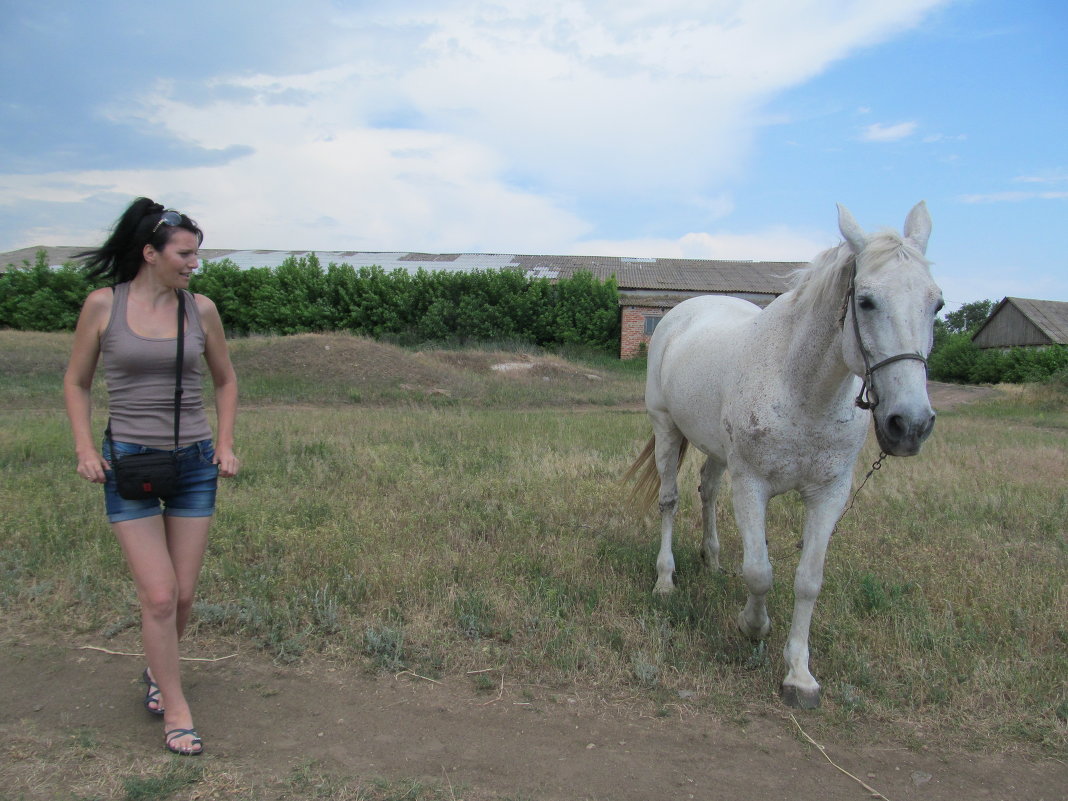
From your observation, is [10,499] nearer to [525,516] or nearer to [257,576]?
[257,576]

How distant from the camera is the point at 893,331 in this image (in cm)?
257

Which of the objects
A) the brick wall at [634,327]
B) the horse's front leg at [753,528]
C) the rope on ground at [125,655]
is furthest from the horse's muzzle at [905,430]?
the brick wall at [634,327]

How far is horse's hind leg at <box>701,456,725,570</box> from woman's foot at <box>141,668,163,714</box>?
346cm

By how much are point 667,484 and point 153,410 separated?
134 inches

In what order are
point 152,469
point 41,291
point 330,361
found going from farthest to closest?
point 41,291 → point 330,361 → point 152,469

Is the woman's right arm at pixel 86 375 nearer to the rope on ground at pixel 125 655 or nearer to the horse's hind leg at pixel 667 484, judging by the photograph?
the rope on ground at pixel 125 655

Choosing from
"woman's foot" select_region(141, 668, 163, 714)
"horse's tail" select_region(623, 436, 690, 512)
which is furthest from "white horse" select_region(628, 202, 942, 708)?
"woman's foot" select_region(141, 668, 163, 714)

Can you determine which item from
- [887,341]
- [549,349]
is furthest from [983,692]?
[549,349]

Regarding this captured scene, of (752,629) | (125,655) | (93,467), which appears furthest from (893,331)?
(125,655)

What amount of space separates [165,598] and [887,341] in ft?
9.30

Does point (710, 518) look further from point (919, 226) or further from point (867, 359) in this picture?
point (919, 226)

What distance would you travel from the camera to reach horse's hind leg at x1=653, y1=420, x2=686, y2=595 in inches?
181

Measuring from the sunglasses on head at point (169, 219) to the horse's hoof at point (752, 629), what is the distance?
324cm

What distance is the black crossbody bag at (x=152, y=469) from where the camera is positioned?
99.4 inches
